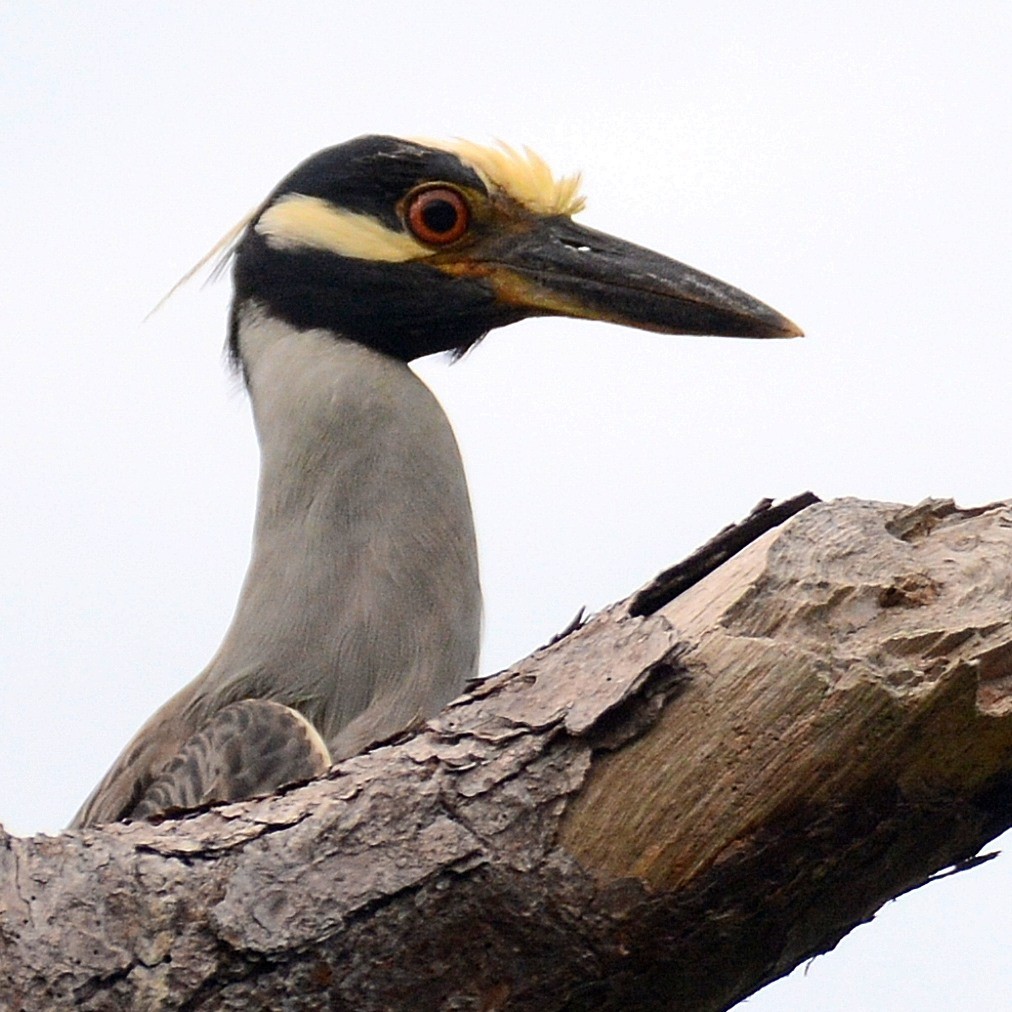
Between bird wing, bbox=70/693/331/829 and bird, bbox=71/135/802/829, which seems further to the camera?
bird, bbox=71/135/802/829

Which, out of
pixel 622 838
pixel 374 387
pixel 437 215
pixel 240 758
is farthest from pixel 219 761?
pixel 622 838

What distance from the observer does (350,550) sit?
4613 millimetres

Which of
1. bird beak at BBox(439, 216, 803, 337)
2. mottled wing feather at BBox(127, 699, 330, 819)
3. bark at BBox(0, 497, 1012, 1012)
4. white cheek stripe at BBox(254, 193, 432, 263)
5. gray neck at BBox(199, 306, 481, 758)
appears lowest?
bark at BBox(0, 497, 1012, 1012)

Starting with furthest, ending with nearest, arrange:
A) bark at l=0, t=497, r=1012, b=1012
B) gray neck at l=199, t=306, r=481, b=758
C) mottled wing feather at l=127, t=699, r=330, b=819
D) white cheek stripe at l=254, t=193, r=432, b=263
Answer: white cheek stripe at l=254, t=193, r=432, b=263, gray neck at l=199, t=306, r=481, b=758, mottled wing feather at l=127, t=699, r=330, b=819, bark at l=0, t=497, r=1012, b=1012

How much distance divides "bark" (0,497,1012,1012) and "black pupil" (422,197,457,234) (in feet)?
8.26

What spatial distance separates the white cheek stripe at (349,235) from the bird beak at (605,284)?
0.14 m

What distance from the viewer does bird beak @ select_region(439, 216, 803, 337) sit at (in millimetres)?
4695

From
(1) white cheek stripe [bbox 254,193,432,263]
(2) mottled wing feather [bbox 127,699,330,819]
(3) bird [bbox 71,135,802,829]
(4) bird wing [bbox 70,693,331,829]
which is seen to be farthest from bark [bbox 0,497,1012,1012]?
(1) white cheek stripe [bbox 254,193,432,263]

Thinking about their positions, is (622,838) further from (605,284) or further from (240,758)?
(605,284)

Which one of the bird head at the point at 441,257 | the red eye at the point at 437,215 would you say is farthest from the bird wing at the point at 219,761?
the red eye at the point at 437,215

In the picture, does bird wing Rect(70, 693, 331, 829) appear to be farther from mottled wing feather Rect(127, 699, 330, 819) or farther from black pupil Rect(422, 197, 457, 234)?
black pupil Rect(422, 197, 457, 234)

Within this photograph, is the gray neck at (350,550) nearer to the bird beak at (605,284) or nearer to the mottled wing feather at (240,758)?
the mottled wing feather at (240,758)

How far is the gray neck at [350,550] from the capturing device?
4465 mm

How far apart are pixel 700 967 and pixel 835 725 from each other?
0.42 meters
